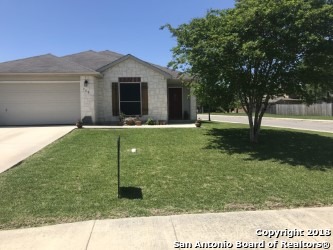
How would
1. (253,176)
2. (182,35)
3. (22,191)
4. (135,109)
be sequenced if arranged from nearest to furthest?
1. (22,191)
2. (253,176)
3. (182,35)
4. (135,109)

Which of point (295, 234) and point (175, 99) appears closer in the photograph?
point (295, 234)

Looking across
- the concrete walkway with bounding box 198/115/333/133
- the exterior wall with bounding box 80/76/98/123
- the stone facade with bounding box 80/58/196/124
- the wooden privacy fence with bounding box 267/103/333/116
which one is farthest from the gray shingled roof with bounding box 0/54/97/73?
the wooden privacy fence with bounding box 267/103/333/116

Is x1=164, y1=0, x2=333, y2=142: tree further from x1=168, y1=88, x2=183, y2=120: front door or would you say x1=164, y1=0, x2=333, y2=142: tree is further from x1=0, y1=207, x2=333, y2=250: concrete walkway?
x1=168, y1=88, x2=183, y2=120: front door

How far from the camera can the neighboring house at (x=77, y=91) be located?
754 inches

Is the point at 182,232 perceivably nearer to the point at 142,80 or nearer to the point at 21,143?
the point at 21,143

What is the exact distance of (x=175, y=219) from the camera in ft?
18.3

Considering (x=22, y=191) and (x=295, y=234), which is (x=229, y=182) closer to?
(x=295, y=234)

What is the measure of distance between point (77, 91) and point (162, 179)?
1319cm

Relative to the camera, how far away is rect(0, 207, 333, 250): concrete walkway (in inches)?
185

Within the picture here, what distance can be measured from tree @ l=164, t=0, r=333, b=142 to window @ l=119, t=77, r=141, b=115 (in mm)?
7892

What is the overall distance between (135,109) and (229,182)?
13302mm

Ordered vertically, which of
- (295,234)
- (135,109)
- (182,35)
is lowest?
(295,234)

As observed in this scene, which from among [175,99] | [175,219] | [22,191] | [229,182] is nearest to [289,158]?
[229,182]

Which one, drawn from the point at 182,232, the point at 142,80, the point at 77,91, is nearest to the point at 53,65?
the point at 77,91
